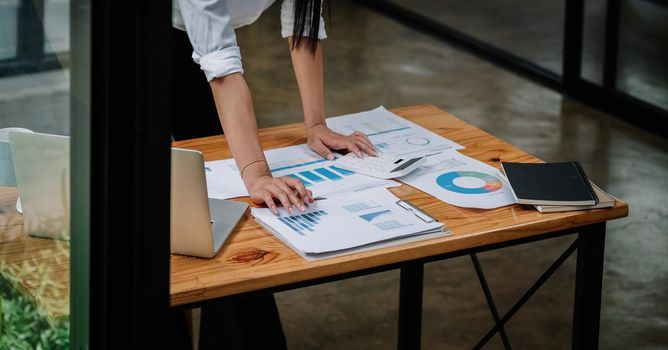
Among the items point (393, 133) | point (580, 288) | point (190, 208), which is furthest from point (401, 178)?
point (190, 208)

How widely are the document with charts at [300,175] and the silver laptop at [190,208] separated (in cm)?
31

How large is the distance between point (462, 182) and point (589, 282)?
1.05 feet

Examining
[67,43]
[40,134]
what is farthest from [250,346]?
[67,43]

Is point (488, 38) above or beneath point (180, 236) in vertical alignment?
beneath

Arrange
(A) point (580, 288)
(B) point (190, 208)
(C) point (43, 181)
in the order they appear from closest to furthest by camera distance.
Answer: (C) point (43, 181) → (B) point (190, 208) → (A) point (580, 288)

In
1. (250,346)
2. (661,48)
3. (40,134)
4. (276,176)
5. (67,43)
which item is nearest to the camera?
(67,43)

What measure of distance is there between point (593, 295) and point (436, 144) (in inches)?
20.1

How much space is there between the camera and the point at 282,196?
200 centimetres

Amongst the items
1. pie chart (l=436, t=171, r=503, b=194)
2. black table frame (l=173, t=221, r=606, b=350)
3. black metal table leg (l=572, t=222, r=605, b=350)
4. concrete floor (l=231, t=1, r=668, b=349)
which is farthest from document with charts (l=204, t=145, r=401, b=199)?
concrete floor (l=231, t=1, r=668, b=349)

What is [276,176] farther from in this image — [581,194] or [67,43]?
[67,43]

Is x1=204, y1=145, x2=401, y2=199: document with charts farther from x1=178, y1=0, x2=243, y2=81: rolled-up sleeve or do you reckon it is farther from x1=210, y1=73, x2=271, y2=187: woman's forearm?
x1=178, y1=0, x2=243, y2=81: rolled-up sleeve

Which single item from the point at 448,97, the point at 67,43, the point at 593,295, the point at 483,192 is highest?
the point at 67,43

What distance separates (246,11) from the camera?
2.30 m

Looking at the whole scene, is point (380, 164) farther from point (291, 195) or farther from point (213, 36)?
point (213, 36)
